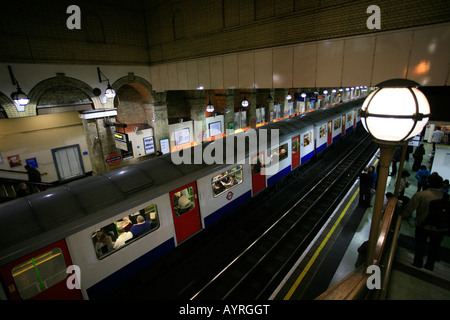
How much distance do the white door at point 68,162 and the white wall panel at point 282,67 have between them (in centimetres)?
1066

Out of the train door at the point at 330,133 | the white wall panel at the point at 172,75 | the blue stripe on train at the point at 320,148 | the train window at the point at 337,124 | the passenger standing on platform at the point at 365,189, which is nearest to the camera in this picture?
the passenger standing on platform at the point at 365,189

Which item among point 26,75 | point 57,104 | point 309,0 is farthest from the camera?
point 57,104

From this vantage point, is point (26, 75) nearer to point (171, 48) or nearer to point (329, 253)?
point (171, 48)

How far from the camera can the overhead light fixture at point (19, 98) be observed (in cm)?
815

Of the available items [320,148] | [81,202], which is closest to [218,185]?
[81,202]

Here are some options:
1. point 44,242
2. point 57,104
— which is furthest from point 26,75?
point 44,242

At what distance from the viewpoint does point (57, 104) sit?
1022 cm

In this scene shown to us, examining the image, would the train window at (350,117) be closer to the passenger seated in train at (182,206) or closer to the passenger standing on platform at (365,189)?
the passenger standing on platform at (365,189)

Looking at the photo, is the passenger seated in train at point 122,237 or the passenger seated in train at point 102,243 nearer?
the passenger seated in train at point 102,243

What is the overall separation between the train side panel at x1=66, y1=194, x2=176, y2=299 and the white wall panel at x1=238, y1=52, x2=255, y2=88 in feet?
18.9

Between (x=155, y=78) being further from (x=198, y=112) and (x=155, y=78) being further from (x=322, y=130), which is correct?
(x=322, y=130)

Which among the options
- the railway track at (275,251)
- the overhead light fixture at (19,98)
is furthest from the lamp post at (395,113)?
the overhead light fixture at (19,98)

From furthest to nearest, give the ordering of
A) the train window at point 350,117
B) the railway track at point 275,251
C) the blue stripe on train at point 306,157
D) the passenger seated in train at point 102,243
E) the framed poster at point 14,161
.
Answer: the train window at point 350,117
the blue stripe on train at point 306,157
the framed poster at point 14,161
the railway track at point 275,251
the passenger seated in train at point 102,243

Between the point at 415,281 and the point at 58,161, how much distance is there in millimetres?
13938
